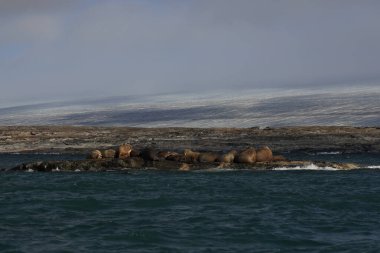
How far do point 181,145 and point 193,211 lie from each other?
4434cm

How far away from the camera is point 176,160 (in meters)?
50.2

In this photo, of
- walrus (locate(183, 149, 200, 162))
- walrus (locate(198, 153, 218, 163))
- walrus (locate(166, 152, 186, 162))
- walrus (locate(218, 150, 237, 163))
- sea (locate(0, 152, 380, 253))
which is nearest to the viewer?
sea (locate(0, 152, 380, 253))

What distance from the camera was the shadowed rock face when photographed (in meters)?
71.9

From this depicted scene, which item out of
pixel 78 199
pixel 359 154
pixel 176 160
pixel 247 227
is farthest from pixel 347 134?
pixel 247 227

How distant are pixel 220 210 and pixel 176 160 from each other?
19.3 meters

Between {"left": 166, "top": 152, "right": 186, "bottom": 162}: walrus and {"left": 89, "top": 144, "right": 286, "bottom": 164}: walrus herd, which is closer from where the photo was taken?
{"left": 89, "top": 144, "right": 286, "bottom": 164}: walrus herd

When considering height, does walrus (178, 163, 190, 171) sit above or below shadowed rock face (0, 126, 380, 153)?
above

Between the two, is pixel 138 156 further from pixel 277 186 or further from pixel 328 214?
pixel 328 214

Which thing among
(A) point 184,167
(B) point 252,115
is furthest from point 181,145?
(B) point 252,115

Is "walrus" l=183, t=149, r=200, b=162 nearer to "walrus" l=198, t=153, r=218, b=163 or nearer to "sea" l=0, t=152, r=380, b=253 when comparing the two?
"walrus" l=198, t=153, r=218, b=163

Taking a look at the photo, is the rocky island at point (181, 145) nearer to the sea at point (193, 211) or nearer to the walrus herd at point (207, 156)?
the walrus herd at point (207, 156)

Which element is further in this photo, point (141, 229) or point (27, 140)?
point (27, 140)

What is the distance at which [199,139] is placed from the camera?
8081 cm

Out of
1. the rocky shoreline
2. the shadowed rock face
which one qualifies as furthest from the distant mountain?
the rocky shoreline
